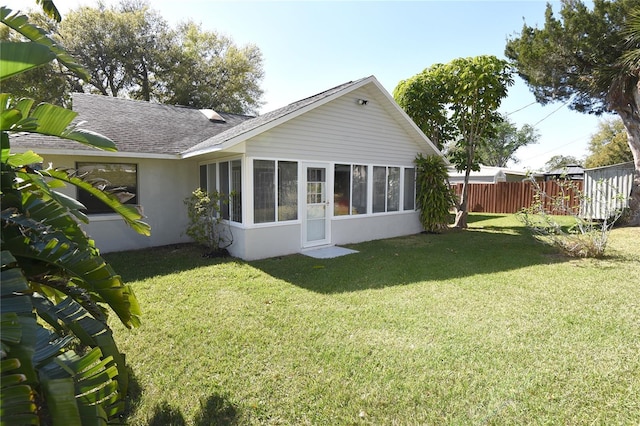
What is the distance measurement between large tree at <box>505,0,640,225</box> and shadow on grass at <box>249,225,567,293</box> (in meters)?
7.20

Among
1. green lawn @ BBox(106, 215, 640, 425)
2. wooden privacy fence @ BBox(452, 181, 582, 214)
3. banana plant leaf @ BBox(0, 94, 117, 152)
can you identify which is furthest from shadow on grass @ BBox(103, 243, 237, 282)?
wooden privacy fence @ BBox(452, 181, 582, 214)

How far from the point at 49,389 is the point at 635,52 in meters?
16.2

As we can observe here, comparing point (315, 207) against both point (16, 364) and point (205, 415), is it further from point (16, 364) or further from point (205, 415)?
point (16, 364)

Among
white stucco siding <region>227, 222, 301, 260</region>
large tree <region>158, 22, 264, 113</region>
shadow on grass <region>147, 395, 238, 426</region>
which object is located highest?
large tree <region>158, 22, 264, 113</region>

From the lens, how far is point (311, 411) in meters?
2.77

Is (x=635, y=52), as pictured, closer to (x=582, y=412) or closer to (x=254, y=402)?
(x=582, y=412)

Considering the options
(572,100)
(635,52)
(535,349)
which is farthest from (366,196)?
(572,100)

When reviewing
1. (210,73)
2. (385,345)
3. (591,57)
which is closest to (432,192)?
(591,57)

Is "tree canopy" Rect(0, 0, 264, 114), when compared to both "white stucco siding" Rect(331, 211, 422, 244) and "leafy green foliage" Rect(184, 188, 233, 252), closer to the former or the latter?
"leafy green foliage" Rect(184, 188, 233, 252)

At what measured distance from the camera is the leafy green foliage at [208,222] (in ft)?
27.8

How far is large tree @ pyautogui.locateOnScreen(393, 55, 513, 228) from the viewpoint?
12164mm

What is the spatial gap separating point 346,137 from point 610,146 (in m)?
35.7

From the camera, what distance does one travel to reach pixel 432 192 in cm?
1184

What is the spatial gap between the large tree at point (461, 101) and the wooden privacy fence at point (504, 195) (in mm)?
7424
